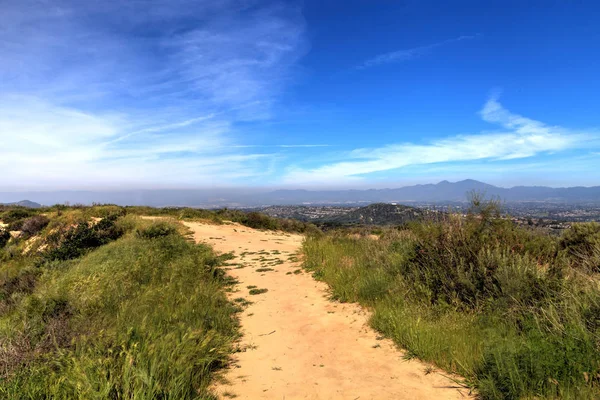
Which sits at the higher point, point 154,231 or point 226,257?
point 154,231

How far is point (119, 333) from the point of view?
14.2 ft

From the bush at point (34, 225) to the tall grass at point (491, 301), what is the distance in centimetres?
1959

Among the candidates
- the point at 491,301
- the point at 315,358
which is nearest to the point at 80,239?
the point at 315,358

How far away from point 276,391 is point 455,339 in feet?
8.83

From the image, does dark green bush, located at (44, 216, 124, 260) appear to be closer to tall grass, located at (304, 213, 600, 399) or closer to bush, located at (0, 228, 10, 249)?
bush, located at (0, 228, 10, 249)

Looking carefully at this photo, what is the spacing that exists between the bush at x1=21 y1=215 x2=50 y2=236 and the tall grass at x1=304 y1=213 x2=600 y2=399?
1959 cm

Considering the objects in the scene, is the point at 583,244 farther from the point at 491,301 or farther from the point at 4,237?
the point at 4,237

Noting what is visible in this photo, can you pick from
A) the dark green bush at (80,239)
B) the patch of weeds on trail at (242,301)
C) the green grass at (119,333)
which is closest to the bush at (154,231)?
the dark green bush at (80,239)

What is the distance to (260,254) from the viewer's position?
545 inches

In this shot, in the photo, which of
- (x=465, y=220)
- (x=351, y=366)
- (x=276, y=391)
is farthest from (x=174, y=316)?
(x=465, y=220)

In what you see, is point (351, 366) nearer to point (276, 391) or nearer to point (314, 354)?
point (314, 354)

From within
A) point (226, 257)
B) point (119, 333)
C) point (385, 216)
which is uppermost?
point (385, 216)

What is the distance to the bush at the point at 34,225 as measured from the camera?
1909cm

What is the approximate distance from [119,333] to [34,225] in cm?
2057
